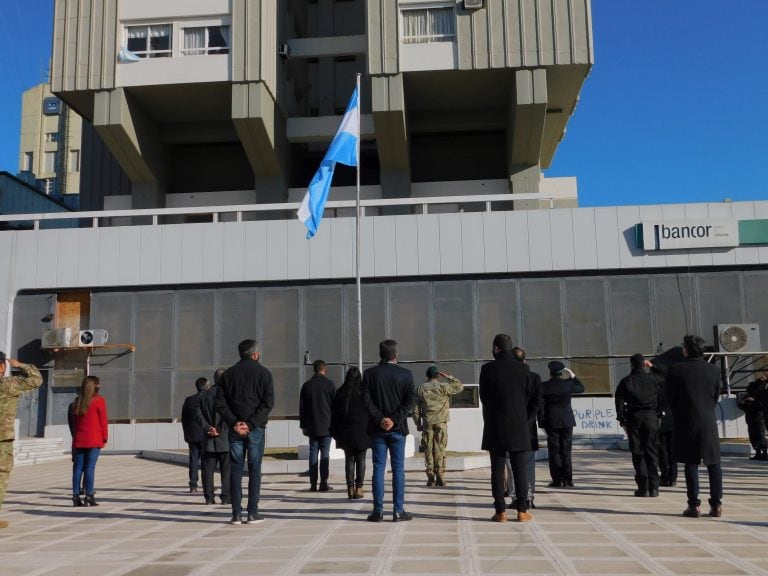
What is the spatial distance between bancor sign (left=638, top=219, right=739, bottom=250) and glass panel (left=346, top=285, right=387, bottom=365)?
6.99 metres

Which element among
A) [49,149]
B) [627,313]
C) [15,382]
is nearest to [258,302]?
[627,313]

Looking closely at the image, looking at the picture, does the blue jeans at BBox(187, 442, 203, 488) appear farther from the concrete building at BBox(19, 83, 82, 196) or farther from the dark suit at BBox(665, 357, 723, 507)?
the concrete building at BBox(19, 83, 82, 196)

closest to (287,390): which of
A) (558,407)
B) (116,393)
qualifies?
(116,393)

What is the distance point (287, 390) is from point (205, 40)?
1122 centimetres

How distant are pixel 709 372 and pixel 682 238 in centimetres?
1330

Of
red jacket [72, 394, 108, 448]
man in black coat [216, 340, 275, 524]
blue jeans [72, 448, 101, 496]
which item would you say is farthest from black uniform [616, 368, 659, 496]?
blue jeans [72, 448, 101, 496]

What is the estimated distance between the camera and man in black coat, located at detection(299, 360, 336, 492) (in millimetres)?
10328

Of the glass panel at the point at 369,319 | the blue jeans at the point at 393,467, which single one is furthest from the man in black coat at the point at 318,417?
the glass panel at the point at 369,319

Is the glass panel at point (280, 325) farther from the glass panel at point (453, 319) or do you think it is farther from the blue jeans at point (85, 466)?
the blue jeans at point (85, 466)

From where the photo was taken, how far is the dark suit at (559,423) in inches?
385

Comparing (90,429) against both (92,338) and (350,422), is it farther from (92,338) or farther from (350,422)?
(92,338)

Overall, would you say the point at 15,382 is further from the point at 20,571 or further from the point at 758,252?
the point at 758,252

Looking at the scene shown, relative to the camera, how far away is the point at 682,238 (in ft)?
65.5

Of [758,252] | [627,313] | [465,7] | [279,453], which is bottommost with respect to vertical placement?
[279,453]
